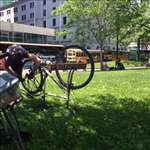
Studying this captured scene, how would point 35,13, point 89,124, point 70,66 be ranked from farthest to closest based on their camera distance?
point 35,13 < point 70,66 < point 89,124

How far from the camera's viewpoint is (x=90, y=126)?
6.47m

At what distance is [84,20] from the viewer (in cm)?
5006

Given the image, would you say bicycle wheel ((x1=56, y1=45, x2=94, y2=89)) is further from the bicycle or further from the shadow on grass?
the shadow on grass

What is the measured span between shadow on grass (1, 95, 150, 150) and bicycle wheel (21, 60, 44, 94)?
290 millimetres

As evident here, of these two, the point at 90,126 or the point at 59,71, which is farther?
the point at 59,71

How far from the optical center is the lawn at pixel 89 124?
18.4ft

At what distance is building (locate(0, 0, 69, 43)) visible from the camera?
10412cm

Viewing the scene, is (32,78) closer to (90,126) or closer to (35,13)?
(90,126)

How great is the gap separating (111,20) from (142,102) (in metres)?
40.3


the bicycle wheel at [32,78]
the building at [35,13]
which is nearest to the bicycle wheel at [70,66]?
the bicycle wheel at [32,78]

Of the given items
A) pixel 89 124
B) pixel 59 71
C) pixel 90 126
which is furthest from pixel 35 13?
pixel 90 126

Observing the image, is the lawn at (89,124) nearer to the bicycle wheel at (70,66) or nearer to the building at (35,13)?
the bicycle wheel at (70,66)

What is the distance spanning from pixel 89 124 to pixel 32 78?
6.96 ft

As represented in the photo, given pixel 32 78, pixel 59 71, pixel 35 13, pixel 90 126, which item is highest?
pixel 35 13
